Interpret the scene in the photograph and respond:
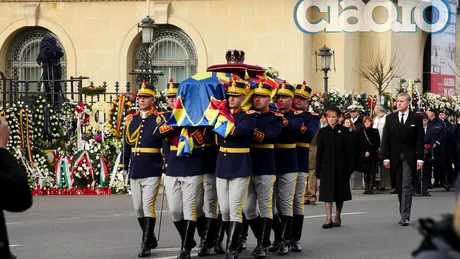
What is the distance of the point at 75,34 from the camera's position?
37812mm

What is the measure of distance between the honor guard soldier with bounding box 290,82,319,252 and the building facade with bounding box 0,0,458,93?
22772 millimetres

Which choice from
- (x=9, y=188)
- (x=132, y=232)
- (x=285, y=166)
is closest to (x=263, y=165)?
(x=285, y=166)

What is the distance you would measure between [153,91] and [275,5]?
78.4 feet

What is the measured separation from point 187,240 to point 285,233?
1.36 meters

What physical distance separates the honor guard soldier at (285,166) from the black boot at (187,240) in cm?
124

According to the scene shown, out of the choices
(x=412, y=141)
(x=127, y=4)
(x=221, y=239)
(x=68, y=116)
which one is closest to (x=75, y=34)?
(x=127, y=4)

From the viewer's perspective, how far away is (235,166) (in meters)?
12.3

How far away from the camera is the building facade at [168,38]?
36.9 meters

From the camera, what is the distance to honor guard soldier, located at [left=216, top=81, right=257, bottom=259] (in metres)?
12.3

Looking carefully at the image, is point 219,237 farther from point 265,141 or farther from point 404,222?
point 404,222

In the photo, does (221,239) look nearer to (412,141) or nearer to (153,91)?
(153,91)

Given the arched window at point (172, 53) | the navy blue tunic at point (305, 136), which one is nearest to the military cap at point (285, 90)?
the navy blue tunic at point (305, 136)

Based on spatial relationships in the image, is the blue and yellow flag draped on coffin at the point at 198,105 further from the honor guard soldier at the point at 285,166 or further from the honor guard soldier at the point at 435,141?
the honor guard soldier at the point at 435,141

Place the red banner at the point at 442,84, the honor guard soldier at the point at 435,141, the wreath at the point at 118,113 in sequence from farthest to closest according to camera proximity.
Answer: the red banner at the point at 442,84, the honor guard soldier at the point at 435,141, the wreath at the point at 118,113
